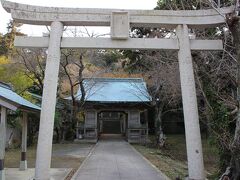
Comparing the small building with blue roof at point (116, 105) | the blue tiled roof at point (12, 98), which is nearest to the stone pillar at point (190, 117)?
the blue tiled roof at point (12, 98)

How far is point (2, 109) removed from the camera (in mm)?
10438

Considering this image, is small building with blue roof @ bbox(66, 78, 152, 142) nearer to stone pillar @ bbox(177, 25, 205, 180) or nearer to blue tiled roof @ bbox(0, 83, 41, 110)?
blue tiled roof @ bbox(0, 83, 41, 110)

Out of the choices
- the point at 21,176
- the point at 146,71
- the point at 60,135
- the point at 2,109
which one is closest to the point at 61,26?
the point at 2,109

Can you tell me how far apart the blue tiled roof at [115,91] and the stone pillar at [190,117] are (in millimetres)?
19770

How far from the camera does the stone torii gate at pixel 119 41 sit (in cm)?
1037

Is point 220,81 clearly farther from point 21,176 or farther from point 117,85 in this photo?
point 117,85

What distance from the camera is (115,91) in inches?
1391

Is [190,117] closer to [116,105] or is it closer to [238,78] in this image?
[238,78]

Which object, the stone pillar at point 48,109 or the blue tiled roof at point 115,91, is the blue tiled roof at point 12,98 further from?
the blue tiled roof at point 115,91

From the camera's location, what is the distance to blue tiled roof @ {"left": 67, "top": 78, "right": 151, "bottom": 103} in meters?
32.7

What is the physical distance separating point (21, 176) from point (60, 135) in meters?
19.2

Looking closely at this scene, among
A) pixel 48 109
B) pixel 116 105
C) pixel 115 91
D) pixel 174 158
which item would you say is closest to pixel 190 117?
pixel 48 109

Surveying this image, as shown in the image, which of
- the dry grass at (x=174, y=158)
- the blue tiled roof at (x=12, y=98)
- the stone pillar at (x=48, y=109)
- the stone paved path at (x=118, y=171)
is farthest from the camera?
the dry grass at (x=174, y=158)

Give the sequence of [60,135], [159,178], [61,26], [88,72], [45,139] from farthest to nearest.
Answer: [88,72]
[60,135]
[159,178]
[61,26]
[45,139]
